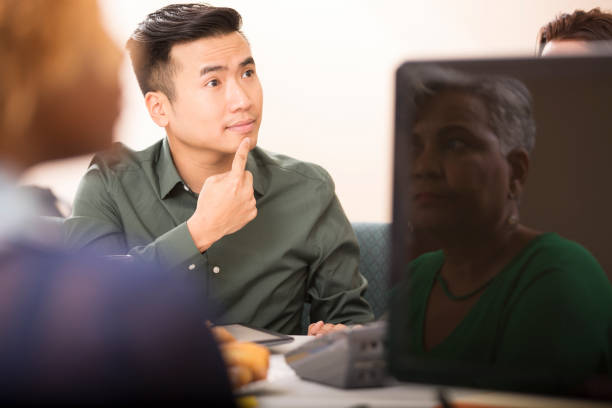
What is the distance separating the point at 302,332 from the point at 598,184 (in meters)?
1.15

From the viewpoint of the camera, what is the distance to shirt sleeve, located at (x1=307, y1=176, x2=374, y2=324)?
4.89ft

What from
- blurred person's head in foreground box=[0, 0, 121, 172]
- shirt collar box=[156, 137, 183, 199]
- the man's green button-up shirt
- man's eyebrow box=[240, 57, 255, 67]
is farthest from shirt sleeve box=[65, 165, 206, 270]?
blurred person's head in foreground box=[0, 0, 121, 172]

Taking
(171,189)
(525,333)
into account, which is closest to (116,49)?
(525,333)

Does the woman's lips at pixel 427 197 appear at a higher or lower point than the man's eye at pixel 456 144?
lower

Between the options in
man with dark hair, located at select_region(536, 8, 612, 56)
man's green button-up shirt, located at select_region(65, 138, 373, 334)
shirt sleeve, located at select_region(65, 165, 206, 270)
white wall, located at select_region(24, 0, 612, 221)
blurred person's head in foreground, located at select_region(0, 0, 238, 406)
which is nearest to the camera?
blurred person's head in foreground, located at select_region(0, 0, 238, 406)

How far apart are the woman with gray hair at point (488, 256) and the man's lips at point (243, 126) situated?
91cm

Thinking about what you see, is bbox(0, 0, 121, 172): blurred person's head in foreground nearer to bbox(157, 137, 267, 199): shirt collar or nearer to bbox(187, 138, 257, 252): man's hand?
bbox(187, 138, 257, 252): man's hand

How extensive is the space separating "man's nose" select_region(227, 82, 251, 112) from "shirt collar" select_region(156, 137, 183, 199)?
0.69 feet

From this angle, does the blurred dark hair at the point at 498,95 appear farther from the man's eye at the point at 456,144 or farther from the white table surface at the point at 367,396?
the white table surface at the point at 367,396

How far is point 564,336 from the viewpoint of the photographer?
580 mm

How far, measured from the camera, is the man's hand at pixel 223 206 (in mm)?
1293

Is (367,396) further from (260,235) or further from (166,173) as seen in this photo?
(166,173)

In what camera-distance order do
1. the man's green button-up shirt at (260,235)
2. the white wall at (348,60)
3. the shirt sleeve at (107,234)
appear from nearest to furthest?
the shirt sleeve at (107,234) → the man's green button-up shirt at (260,235) → the white wall at (348,60)

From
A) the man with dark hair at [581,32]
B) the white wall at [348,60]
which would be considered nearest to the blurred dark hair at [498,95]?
the man with dark hair at [581,32]
